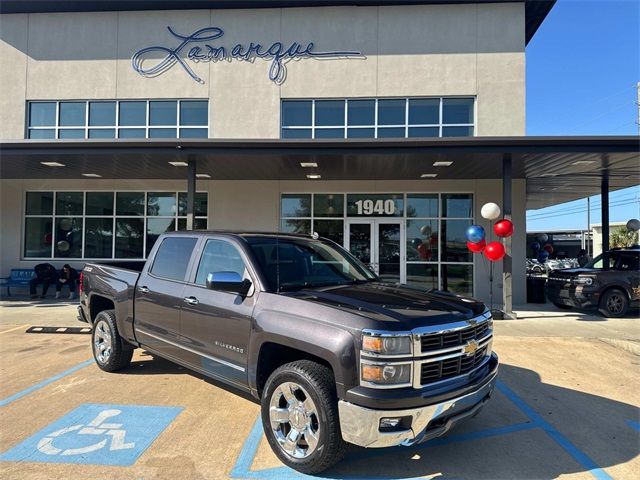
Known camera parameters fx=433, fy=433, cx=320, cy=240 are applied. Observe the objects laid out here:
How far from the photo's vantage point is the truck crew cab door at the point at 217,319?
3791 mm

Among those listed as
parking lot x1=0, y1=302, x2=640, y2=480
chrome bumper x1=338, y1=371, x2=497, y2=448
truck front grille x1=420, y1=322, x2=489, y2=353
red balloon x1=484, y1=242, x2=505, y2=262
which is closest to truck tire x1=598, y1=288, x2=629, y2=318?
red balloon x1=484, y1=242, x2=505, y2=262

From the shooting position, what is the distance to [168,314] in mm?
4602

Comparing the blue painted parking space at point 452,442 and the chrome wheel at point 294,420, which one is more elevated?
the chrome wheel at point 294,420

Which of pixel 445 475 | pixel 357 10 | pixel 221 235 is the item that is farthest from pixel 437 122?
pixel 445 475

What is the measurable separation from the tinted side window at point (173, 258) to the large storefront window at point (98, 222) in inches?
380

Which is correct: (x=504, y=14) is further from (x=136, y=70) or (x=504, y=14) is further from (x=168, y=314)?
(x=168, y=314)

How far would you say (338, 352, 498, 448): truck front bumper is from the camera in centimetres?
292

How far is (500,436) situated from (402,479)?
1.30 meters

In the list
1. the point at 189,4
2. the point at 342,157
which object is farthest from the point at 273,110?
the point at 342,157

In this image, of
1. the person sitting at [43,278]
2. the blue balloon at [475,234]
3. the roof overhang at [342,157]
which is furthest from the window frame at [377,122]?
the person sitting at [43,278]

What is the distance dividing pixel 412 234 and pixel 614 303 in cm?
564

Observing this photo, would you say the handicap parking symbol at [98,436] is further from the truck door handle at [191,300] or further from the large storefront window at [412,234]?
the large storefront window at [412,234]

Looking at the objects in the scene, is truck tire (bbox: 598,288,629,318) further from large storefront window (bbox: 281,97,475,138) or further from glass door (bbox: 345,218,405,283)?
large storefront window (bbox: 281,97,475,138)

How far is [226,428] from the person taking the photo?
408cm
